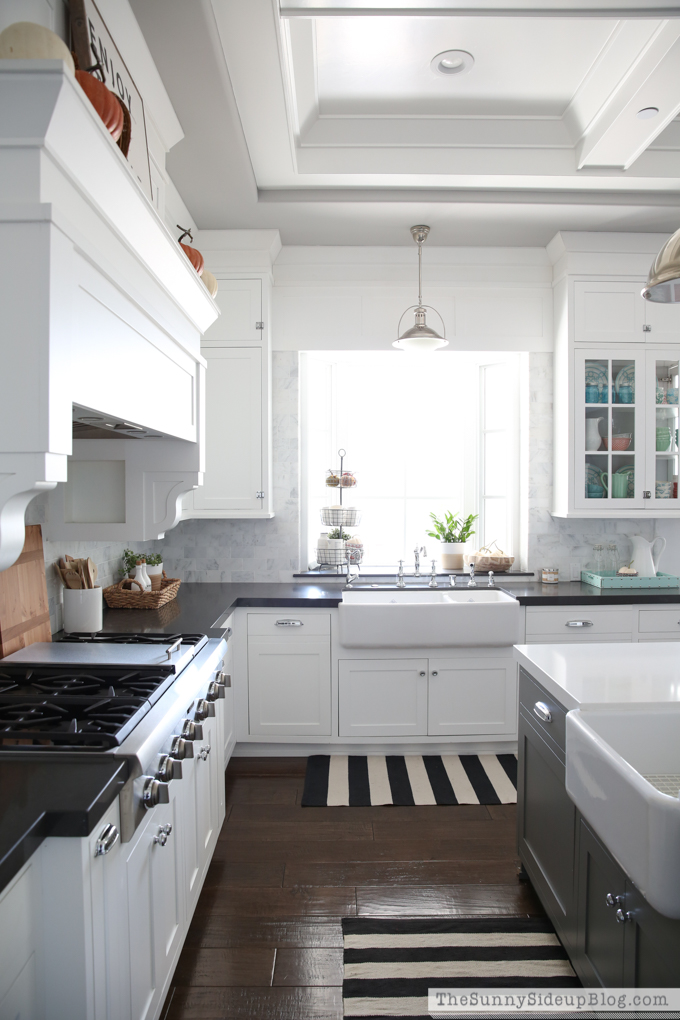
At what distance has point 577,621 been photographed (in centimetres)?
324

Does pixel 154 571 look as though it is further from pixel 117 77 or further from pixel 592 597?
pixel 592 597

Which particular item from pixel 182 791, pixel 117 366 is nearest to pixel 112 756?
pixel 182 791

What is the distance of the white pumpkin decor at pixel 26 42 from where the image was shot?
3.74 feet

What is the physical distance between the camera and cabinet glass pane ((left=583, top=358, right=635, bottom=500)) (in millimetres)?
3467

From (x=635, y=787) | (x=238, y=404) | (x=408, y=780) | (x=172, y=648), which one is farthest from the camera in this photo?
(x=238, y=404)

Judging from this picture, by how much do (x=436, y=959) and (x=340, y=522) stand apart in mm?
2328

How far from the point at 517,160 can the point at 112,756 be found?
9.64ft

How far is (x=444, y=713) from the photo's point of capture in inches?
126

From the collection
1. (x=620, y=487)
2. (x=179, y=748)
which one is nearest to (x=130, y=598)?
(x=179, y=748)

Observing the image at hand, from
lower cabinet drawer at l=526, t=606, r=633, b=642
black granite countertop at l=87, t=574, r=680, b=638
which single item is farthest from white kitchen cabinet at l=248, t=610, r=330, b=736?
lower cabinet drawer at l=526, t=606, r=633, b=642

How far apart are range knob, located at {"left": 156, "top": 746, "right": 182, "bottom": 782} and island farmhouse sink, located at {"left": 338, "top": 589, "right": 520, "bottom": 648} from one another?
1716 mm

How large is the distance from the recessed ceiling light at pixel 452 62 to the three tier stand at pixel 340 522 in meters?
2.09

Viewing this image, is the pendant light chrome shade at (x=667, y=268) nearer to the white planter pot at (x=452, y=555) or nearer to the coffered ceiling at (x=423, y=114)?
the coffered ceiling at (x=423, y=114)

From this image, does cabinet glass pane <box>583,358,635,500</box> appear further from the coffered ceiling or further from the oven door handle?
the oven door handle
